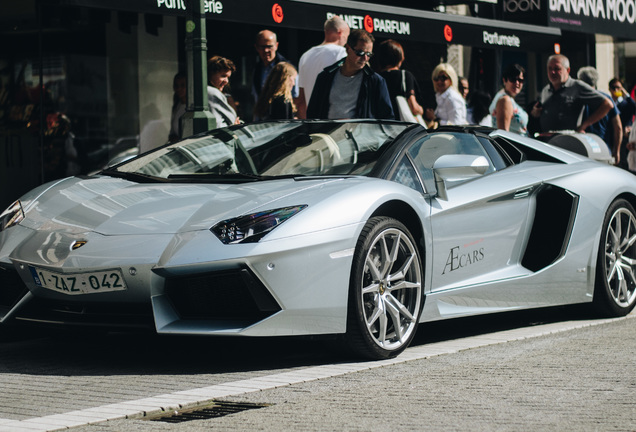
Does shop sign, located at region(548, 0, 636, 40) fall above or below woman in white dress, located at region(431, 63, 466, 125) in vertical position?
above

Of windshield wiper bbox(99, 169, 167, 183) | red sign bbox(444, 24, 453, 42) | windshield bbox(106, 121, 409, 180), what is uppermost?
red sign bbox(444, 24, 453, 42)

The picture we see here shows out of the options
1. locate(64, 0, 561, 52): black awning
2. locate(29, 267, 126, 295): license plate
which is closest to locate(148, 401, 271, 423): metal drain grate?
locate(29, 267, 126, 295): license plate

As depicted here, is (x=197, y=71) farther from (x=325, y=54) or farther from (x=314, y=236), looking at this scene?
(x=314, y=236)

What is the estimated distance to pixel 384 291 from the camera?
18.7 feet

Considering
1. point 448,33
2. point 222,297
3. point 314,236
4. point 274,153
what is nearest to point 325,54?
point 274,153

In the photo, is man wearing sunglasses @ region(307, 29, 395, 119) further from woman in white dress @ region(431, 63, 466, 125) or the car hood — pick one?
the car hood

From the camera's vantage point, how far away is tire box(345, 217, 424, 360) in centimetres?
549

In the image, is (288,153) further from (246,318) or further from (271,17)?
(271,17)

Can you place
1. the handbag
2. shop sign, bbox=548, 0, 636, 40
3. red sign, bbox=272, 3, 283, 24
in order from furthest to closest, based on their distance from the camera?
1. shop sign, bbox=548, 0, 636, 40
2. red sign, bbox=272, 3, 283, 24
3. the handbag

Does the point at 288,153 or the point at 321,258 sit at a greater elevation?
the point at 288,153

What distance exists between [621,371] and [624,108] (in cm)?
1107

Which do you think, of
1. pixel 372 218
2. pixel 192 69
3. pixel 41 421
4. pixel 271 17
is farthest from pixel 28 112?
pixel 41 421

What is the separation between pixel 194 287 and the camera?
5.24m

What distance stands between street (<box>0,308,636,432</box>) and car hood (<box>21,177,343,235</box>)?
671 mm
